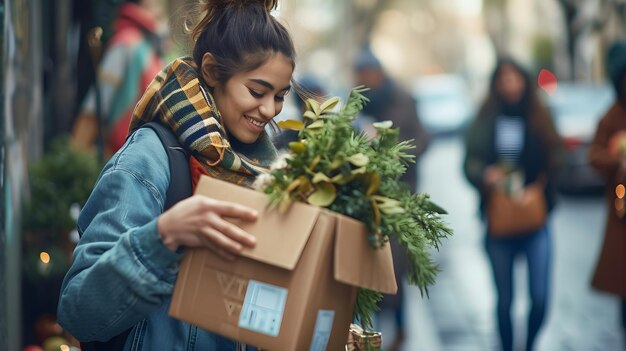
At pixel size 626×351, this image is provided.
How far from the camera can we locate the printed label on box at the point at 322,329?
8.42 ft

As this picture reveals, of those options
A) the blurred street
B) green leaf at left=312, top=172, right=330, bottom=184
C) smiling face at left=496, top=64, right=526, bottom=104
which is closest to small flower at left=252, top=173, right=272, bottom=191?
green leaf at left=312, top=172, right=330, bottom=184

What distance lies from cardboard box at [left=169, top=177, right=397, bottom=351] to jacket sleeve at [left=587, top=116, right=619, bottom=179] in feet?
18.0

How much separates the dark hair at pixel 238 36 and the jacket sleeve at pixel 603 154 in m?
5.12

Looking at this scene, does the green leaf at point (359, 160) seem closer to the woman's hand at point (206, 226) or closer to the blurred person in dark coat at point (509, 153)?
the woman's hand at point (206, 226)

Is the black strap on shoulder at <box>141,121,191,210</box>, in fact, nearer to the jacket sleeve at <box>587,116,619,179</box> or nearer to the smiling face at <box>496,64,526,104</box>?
the jacket sleeve at <box>587,116,619,179</box>

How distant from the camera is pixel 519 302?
396 inches

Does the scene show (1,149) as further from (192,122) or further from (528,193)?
(528,193)

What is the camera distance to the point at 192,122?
282 cm

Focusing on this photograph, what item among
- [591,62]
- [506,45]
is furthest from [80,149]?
Answer: [506,45]

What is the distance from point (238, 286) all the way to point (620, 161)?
18.2 ft

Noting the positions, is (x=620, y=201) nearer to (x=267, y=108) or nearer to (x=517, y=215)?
(x=517, y=215)

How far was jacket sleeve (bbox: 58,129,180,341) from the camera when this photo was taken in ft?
8.20

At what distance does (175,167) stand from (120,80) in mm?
4395

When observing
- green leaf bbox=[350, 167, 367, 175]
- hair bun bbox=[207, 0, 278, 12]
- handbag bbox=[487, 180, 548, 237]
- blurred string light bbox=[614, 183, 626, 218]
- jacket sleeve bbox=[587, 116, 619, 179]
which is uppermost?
jacket sleeve bbox=[587, 116, 619, 179]
